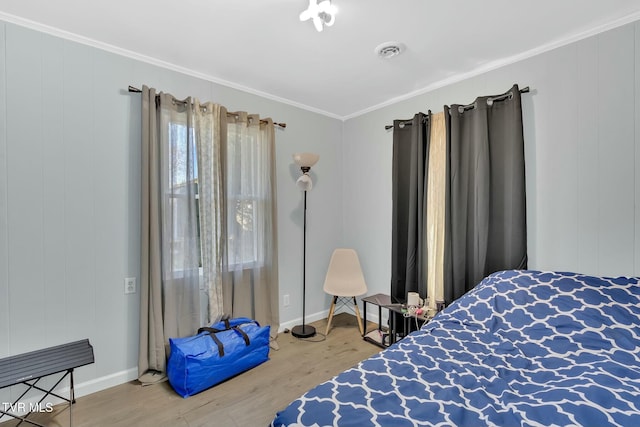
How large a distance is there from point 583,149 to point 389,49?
4.88 feet

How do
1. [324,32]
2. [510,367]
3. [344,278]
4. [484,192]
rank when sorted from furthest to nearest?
[344,278], [484,192], [324,32], [510,367]

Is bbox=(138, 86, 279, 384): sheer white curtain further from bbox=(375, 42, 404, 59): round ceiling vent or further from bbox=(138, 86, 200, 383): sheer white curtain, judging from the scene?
bbox=(375, 42, 404, 59): round ceiling vent

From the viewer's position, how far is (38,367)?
1.73 meters

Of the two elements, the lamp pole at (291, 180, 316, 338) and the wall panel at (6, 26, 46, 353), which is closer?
the wall panel at (6, 26, 46, 353)

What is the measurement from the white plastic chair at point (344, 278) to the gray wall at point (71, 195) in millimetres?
1743

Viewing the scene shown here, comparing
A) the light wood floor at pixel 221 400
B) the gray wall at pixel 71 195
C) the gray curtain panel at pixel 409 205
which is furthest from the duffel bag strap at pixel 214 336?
the gray curtain panel at pixel 409 205

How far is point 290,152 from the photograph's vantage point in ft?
10.9

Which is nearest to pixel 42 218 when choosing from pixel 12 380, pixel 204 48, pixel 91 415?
pixel 12 380

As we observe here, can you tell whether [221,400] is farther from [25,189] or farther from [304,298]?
[25,189]

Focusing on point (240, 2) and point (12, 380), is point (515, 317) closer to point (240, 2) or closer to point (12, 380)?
point (240, 2)

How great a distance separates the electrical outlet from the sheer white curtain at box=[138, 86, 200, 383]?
127 mm

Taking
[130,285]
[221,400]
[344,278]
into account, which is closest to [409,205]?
[344,278]

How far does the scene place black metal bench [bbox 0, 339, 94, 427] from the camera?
165 cm

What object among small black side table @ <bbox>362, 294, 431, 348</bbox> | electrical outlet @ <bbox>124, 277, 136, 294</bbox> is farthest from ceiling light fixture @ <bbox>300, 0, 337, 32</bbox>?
small black side table @ <bbox>362, 294, 431, 348</bbox>
